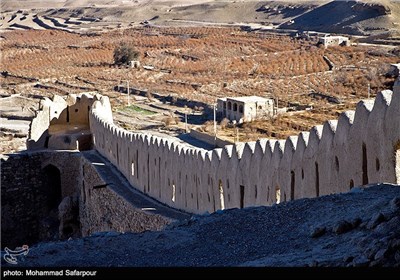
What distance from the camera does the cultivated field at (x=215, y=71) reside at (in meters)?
30.8

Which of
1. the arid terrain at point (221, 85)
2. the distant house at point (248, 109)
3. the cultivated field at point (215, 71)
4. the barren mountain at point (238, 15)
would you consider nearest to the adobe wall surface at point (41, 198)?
the arid terrain at point (221, 85)

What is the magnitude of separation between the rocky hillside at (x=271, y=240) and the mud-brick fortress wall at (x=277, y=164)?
1.89 feet

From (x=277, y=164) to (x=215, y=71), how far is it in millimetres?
39021

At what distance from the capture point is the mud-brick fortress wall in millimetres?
6953

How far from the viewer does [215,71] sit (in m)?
47.4

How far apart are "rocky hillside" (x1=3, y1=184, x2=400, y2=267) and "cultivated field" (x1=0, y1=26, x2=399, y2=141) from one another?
1653 centimetres

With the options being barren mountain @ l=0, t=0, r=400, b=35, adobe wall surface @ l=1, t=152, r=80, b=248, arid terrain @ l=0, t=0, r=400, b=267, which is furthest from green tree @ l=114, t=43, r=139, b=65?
adobe wall surface @ l=1, t=152, r=80, b=248

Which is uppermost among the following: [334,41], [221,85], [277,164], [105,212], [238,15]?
[238,15]

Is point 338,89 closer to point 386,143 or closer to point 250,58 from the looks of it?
point 250,58

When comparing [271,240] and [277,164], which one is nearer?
[271,240]

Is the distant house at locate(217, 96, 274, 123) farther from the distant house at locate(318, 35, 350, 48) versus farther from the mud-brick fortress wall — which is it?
the distant house at locate(318, 35, 350, 48)

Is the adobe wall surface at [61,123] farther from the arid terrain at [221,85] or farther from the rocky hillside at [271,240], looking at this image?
the rocky hillside at [271,240]

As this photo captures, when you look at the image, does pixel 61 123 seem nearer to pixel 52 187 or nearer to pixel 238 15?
pixel 52 187

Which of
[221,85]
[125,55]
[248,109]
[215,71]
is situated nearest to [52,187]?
[248,109]
